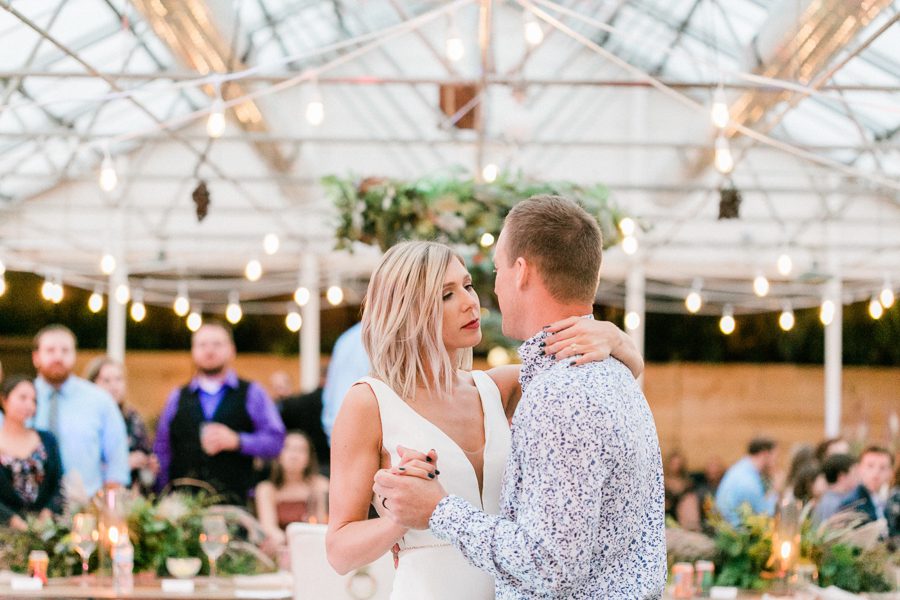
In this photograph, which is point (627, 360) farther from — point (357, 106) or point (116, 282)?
point (357, 106)

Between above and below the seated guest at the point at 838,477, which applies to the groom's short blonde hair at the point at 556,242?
above

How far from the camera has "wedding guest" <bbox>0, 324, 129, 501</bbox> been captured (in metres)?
5.61

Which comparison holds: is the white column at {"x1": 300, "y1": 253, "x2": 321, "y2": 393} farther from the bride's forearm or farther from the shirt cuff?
the shirt cuff

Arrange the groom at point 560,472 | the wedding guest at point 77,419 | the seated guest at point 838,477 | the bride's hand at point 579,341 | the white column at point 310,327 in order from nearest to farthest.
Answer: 1. the groom at point 560,472
2. the bride's hand at point 579,341
3. the wedding guest at point 77,419
4. the seated guest at point 838,477
5. the white column at point 310,327

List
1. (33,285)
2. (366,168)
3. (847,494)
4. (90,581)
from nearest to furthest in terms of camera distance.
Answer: (90,581) → (847,494) → (366,168) → (33,285)

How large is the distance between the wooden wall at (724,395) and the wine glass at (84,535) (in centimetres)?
1278

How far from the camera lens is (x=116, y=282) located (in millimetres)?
13117

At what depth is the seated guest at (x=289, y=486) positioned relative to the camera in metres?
6.09

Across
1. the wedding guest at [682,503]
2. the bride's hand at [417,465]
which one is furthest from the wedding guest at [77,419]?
the bride's hand at [417,465]

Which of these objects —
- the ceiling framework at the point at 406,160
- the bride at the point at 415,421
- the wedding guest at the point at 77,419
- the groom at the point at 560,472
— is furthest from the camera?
Result: the ceiling framework at the point at 406,160

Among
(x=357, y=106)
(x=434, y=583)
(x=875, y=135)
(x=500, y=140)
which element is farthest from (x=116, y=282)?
(x=434, y=583)

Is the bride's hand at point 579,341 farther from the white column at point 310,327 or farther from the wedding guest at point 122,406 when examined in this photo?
the white column at point 310,327

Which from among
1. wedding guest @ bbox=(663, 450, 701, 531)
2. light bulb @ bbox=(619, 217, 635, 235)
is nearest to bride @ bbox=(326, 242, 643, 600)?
light bulb @ bbox=(619, 217, 635, 235)

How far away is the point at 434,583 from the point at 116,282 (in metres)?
11.5
